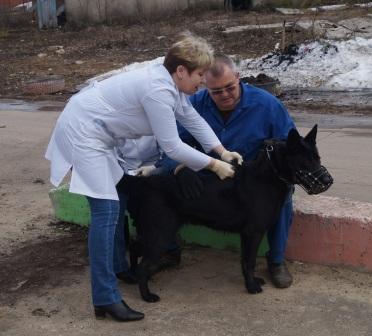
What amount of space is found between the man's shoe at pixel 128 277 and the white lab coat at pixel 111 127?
0.82 m

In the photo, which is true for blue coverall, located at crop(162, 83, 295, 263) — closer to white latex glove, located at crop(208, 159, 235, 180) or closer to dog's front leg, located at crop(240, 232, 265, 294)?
dog's front leg, located at crop(240, 232, 265, 294)

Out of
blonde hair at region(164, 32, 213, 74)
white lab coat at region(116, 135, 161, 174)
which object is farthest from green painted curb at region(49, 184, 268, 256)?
blonde hair at region(164, 32, 213, 74)

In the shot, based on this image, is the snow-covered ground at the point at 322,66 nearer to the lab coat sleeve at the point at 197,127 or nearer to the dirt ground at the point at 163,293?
the dirt ground at the point at 163,293

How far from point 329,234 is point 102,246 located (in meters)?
1.52

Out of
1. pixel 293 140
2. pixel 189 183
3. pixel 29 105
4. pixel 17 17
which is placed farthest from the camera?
pixel 17 17

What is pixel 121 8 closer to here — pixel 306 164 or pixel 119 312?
pixel 306 164

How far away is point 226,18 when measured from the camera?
75.2 ft

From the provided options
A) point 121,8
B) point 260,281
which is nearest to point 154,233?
point 260,281

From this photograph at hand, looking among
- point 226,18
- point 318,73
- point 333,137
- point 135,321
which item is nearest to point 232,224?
point 135,321

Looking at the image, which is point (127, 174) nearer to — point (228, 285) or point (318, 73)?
point (228, 285)

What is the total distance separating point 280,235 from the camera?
404cm

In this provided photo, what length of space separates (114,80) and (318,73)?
454 inches

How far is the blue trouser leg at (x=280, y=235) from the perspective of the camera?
13.2 feet

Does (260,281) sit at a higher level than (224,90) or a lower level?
lower
